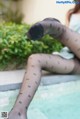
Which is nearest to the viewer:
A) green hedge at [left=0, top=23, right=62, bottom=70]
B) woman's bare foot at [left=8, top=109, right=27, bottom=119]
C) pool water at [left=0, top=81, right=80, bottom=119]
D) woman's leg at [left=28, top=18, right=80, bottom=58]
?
woman's bare foot at [left=8, top=109, right=27, bottom=119]

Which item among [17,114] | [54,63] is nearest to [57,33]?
[54,63]

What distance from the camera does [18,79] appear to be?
180 cm

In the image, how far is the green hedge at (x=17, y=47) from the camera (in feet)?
6.50

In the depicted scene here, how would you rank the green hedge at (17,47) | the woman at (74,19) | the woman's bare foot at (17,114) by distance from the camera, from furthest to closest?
the woman at (74,19) → the green hedge at (17,47) → the woman's bare foot at (17,114)

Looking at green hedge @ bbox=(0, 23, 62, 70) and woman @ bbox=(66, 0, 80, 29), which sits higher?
woman @ bbox=(66, 0, 80, 29)

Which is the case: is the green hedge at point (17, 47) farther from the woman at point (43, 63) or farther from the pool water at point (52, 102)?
the pool water at point (52, 102)

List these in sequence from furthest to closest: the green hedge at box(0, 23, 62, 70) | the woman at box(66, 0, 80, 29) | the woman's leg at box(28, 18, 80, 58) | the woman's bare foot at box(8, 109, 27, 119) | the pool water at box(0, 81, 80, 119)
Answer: the woman at box(66, 0, 80, 29) → the green hedge at box(0, 23, 62, 70) → the woman's leg at box(28, 18, 80, 58) → the pool water at box(0, 81, 80, 119) → the woman's bare foot at box(8, 109, 27, 119)

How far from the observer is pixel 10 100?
1.65 meters

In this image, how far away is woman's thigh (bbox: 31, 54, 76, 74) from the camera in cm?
181

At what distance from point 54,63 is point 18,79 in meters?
0.28

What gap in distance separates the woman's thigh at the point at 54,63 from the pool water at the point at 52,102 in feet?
0.38

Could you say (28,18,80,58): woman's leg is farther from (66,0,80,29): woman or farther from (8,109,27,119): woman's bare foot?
(8,109,27,119): woman's bare foot

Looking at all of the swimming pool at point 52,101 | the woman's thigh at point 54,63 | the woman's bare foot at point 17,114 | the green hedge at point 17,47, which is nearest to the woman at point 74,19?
the green hedge at point 17,47

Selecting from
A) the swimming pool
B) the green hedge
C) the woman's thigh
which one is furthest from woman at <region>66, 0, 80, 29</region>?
the swimming pool
